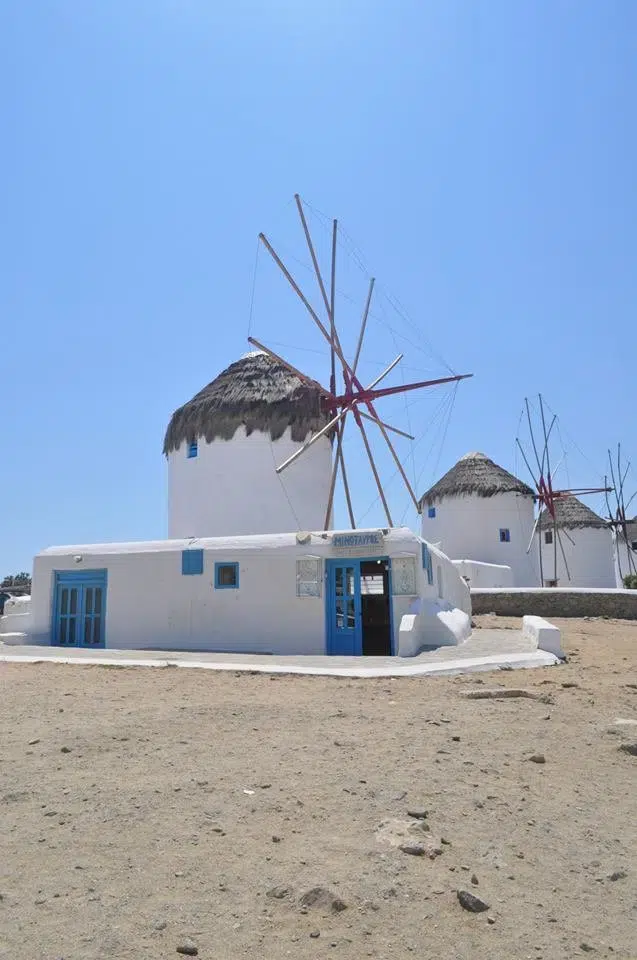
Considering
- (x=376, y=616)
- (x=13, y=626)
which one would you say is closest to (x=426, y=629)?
(x=376, y=616)

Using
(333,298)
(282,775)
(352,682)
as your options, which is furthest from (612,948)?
(333,298)

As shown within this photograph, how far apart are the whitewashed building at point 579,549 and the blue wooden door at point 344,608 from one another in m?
27.1

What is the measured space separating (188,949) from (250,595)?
35.8 ft

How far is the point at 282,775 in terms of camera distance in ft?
15.8

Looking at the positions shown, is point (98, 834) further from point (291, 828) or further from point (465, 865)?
point (465, 865)

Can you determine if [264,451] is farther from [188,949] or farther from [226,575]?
[188,949]

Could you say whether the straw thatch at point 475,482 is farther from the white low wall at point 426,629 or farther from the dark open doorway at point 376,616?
the white low wall at point 426,629

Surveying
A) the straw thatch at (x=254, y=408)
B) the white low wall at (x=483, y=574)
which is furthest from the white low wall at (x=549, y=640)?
the white low wall at (x=483, y=574)

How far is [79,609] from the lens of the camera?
50.2ft

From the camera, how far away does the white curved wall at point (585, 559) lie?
126 ft

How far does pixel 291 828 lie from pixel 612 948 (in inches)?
65.5

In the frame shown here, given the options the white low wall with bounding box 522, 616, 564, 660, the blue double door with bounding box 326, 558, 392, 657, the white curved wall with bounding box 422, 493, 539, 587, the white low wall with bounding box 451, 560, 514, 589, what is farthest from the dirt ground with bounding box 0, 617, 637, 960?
the white curved wall with bounding box 422, 493, 539, 587

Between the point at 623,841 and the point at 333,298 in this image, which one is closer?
the point at 623,841

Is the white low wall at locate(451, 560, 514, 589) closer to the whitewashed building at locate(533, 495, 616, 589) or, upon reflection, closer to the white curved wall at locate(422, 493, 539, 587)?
the white curved wall at locate(422, 493, 539, 587)
